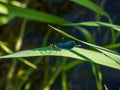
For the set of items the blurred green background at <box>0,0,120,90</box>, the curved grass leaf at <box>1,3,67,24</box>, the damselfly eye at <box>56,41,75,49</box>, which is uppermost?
the damselfly eye at <box>56,41,75,49</box>

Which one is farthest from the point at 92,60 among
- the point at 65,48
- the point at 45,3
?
the point at 45,3

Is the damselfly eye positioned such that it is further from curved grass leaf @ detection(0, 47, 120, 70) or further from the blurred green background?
the blurred green background

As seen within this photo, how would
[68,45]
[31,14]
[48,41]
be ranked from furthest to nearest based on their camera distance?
1. [48,41]
2. [31,14]
3. [68,45]

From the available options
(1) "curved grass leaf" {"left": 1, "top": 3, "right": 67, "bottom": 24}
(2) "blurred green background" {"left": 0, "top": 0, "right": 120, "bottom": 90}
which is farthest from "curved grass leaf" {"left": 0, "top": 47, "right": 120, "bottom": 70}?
(1) "curved grass leaf" {"left": 1, "top": 3, "right": 67, "bottom": 24}

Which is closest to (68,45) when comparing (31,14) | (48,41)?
(31,14)

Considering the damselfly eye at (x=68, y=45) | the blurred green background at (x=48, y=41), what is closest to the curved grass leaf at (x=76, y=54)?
the damselfly eye at (x=68, y=45)

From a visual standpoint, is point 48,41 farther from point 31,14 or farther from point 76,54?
point 76,54

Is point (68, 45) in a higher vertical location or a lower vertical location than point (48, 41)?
higher

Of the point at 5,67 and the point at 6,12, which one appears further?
the point at 5,67

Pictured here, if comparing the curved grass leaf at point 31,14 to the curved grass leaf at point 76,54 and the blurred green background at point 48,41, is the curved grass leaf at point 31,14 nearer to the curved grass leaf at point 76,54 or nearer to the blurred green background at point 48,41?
the blurred green background at point 48,41

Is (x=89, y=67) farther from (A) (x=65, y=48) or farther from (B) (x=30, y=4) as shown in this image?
(A) (x=65, y=48)

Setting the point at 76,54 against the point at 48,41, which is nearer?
the point at 76,54
